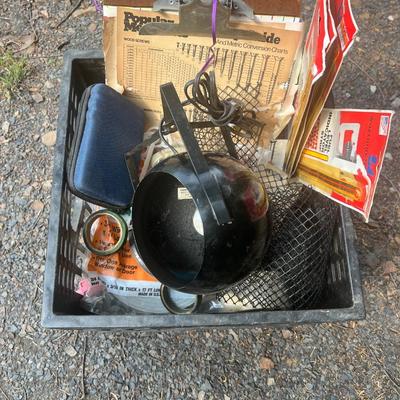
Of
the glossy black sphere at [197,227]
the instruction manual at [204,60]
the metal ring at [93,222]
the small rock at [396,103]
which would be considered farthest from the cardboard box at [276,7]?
the small rock at [396,103]

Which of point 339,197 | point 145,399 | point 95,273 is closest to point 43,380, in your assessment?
point 145,399

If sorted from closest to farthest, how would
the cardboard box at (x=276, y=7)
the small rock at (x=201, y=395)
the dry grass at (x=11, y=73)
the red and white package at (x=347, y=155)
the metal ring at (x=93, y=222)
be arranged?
the red and white package at (x=347, y=155), the cardboard box at (x=276, y=7), the metal ring at (x=93, y=222), the small rock at (x=201, y=395), the dry grass at (x=11, y=73)

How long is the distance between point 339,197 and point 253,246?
17 cm

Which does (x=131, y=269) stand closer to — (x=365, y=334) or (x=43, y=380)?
(x=43, y=380)

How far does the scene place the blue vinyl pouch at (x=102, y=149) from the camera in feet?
2.85

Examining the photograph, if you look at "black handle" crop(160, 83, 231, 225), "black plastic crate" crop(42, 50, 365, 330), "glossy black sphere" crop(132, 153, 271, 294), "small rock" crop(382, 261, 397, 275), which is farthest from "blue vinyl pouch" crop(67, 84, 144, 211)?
"small rock" crop(382, 261, 397, 275)

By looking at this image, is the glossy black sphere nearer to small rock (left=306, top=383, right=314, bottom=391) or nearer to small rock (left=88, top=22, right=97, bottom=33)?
small rock (left=306, top=383, right=314, bottom=391)

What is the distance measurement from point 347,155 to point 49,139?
0.82 m

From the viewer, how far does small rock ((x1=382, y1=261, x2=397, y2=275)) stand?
1.19 meters

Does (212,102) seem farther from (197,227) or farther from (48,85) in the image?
(48,85)

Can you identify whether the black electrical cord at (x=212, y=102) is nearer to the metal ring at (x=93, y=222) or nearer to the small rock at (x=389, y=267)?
the metal ring at (x=93, y=222)

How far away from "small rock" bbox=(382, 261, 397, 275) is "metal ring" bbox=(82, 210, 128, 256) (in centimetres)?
62

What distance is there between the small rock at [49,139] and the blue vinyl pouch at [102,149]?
435mm

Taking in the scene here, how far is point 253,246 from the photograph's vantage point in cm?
71
